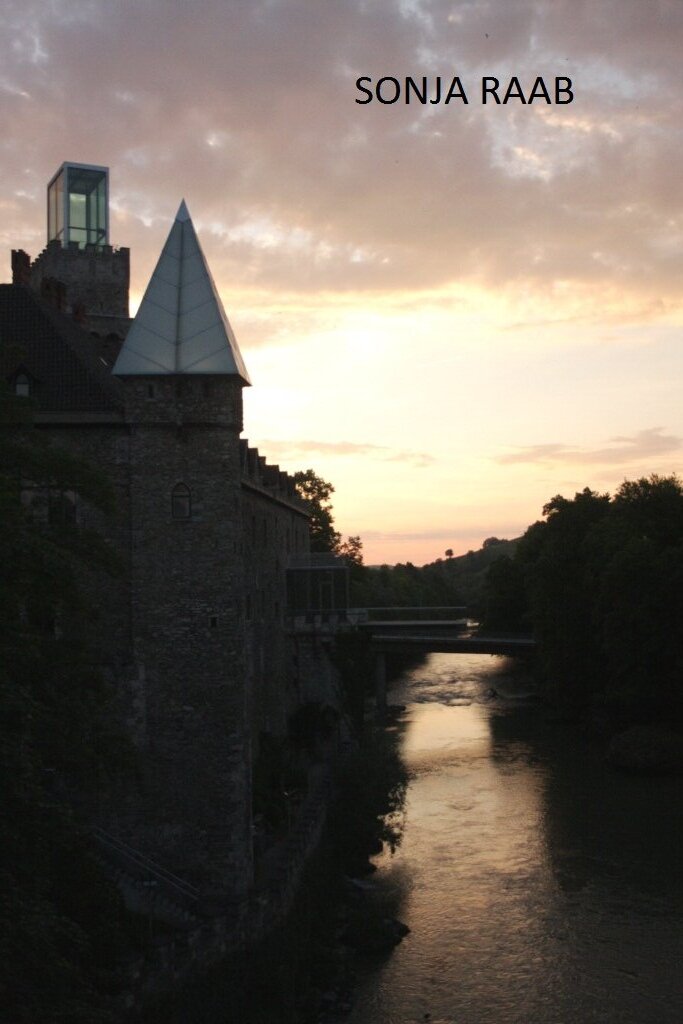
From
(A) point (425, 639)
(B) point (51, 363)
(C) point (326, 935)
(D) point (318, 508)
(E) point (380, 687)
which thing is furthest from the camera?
(D) point (318, 508)

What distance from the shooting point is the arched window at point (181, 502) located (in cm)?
2711

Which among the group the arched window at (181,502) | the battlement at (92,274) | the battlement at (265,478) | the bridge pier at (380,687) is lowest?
the bridge pier at (380,687)

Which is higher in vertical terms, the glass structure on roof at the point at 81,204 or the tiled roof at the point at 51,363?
the glass structure on roof at the point at 81,204

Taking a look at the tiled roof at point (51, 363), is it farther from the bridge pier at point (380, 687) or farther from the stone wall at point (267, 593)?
the bridge pier at point (380, 687)

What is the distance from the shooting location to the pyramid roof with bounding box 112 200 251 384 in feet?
89.9

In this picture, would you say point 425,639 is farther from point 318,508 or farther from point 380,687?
point 318,508

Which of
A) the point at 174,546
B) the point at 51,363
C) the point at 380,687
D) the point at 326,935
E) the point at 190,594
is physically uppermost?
the point at 51,363

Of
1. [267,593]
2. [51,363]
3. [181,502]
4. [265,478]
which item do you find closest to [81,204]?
[265,478]

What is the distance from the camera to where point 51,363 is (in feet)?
94.3

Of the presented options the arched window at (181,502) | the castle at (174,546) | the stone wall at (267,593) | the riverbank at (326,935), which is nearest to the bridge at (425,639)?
the stone wall at (267,593)

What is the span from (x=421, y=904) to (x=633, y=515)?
3397 centimetres

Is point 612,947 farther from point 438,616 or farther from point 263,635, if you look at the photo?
point 438,616

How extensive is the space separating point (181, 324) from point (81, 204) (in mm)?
27830

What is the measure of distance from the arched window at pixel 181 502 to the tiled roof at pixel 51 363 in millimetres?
2477
